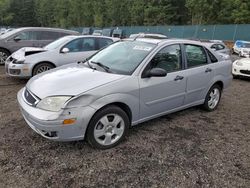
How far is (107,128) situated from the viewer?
3281mm

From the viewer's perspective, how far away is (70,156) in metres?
3.16

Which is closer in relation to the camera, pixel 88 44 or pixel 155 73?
pixel 155 73

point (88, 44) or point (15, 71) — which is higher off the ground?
point (88, 44)

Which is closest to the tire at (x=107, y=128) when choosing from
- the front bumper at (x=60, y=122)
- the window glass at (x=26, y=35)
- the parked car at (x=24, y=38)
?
the front bumper at (x=60, y=122)

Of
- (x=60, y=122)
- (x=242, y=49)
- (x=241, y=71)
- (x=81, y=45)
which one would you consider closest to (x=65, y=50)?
(x=81, y=45)

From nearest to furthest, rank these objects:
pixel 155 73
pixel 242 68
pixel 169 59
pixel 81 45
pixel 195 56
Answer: pixel 155 73
pixel 169 59
pixel 195 56
pixel 81 45
pixel 242 68

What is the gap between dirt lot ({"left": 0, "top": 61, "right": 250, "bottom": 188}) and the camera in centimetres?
274

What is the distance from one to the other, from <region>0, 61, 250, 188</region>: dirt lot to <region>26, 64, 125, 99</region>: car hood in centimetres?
80

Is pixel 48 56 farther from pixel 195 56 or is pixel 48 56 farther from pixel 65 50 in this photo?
pixel 195 56

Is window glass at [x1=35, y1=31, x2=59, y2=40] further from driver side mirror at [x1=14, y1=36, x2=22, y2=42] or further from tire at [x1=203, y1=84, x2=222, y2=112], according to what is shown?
tire at [x1=203, y1=84, x2=222, y2=112]

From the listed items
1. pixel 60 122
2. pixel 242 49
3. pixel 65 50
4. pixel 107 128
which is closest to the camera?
pixel 60 122

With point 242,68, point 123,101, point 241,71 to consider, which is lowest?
point 241,71

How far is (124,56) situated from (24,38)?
6985 millimetres

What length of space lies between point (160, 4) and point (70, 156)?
42421 mm
